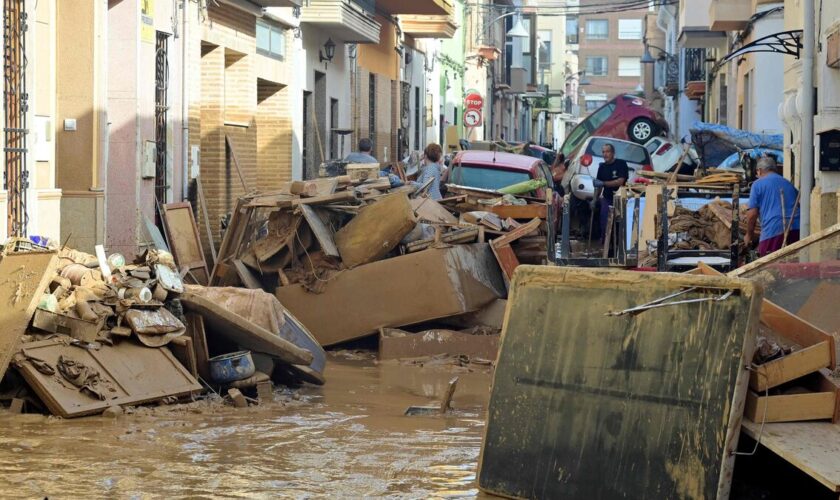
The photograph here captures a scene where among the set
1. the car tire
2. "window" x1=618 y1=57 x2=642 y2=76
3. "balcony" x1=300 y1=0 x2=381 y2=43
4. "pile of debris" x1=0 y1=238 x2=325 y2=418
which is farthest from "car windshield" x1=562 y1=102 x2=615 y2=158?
"window" x1=618 y1=57 x2=642 y2=76

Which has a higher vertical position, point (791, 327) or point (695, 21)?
point (695, 21)

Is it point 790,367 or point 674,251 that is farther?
point 674,251

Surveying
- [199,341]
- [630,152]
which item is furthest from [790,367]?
[630,152]

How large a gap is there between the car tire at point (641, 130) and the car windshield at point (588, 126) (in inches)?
32.7

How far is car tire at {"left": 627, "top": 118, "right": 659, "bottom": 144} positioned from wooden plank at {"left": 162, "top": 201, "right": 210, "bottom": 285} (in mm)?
26780

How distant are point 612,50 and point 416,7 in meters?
86.7

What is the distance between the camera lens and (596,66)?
115m

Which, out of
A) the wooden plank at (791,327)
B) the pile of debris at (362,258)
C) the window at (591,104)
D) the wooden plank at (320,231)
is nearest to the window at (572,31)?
the window at (591,104)

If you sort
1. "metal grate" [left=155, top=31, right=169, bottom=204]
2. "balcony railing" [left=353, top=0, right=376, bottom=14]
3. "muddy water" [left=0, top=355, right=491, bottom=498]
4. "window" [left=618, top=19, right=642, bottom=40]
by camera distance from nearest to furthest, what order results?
"muddy water" [left=0, top=355, right=491, bottom=498]
"metal grate" [left=155, top=31, right=169, bottom=204]
"balcony railing" [left=353, top=0, right=376, bottom=14]
"window" [left=618, top=19, right=642, bottom=40]

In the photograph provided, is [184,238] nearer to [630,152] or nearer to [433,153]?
[433,153]

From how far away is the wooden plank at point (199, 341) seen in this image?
9414mm

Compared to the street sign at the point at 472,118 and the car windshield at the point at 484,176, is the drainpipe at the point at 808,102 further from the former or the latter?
the street sign at the point at 472,118

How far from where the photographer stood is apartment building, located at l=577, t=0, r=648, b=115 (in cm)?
11288

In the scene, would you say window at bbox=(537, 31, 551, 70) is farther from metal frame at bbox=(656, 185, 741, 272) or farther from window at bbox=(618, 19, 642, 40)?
metal frame at bbox=(656, 185, 741, 272)
